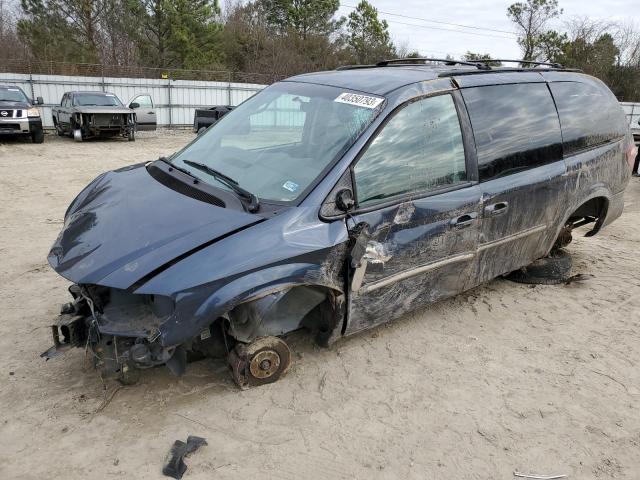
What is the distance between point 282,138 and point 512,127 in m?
1.72

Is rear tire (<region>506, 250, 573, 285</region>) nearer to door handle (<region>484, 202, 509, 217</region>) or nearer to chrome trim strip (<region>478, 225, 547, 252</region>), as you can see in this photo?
chrome trim strip (<region>478, 225, 547, 252</region>)

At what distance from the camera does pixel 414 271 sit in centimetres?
334

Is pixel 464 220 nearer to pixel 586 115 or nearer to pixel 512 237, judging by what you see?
pixel 512 237

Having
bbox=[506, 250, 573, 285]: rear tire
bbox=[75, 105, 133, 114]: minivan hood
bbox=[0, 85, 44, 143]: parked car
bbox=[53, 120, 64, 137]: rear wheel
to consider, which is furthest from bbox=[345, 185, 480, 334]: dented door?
bbox=[53, 120, 64, 137]: rear wheel

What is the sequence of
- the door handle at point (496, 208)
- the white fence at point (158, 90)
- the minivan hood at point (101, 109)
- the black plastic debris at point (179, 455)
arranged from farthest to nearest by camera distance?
the white fence at point (158, 90) < the minivan hood at point (101, 109) < the door handle at point (496, 208) < the black plastic debris at point (179, 455)

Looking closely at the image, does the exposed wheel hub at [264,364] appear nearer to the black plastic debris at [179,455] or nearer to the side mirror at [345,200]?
the black plastic debris at [179,455]

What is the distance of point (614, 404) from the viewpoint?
3082mm

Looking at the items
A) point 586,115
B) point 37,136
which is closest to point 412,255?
point 586,115

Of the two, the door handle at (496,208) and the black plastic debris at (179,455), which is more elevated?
the door handle at (496,208)

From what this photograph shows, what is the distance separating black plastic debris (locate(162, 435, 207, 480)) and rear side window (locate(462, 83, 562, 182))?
2.50 metres

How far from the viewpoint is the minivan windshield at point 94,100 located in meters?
15.5

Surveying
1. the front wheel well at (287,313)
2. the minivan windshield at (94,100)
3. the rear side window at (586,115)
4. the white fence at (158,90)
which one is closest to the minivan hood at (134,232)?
the front wheel well at (287,313)

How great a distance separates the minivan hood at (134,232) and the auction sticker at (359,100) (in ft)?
3.49

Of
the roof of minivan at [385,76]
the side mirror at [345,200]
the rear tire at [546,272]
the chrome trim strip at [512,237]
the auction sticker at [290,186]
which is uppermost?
the roof of minivan at [385,76]
